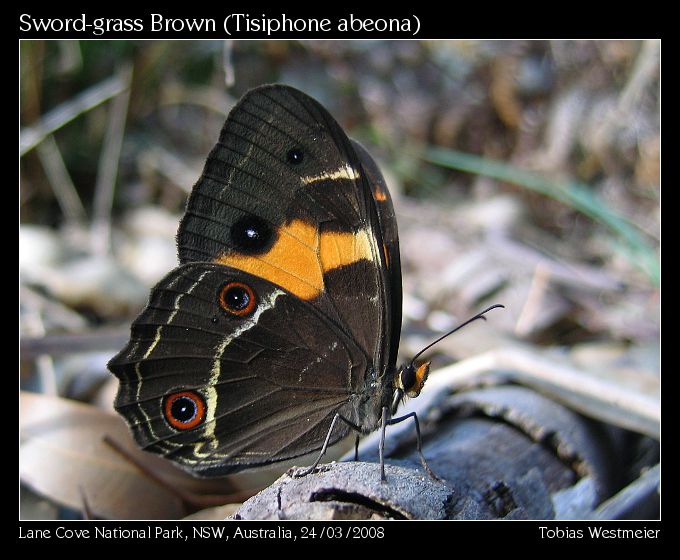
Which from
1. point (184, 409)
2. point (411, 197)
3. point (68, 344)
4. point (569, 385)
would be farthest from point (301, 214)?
point (411, 197)

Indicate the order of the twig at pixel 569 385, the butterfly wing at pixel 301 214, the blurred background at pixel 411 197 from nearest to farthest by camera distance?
the butterfly wing at pixel 301 214 < the twig at pixel 569 385 < the blurred background at pixel 411 197

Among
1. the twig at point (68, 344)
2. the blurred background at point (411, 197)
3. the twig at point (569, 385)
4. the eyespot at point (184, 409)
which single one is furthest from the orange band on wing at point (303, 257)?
the twig at point (68, 344)

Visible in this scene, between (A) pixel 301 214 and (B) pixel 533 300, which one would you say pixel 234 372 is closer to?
(A) pixel 301 214

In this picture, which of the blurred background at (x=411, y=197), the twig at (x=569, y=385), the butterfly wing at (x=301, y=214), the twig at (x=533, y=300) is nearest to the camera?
the butterfly wing at (x=301, y=214)

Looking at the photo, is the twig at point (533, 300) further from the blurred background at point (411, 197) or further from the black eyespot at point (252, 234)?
the black eyespot at point (252, 234)

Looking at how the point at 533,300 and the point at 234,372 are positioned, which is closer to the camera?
the point at 234,372
